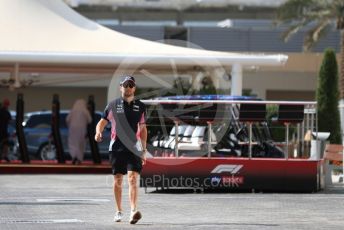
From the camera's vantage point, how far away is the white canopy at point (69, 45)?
2416cm

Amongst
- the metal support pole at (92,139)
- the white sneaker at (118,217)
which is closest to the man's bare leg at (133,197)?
the white sneaker at (118,217)

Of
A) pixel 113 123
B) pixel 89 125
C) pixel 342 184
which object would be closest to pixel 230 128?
pixel 342 184

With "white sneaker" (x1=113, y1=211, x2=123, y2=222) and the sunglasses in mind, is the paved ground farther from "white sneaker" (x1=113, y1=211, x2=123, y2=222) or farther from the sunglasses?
the sunglasses

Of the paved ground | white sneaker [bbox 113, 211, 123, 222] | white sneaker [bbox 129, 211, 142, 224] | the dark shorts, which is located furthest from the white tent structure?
white sneaker [bbox 129, 211, 142, 224]

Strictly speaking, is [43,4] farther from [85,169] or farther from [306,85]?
[306,85]

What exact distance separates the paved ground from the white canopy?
5334 mm

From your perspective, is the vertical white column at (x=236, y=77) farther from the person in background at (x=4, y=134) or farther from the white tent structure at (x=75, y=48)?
the person in background at (x=4, y=134)

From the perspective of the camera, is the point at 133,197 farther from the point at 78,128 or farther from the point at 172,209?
the point at 78,128

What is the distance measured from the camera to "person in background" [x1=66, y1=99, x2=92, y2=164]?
87.1ft

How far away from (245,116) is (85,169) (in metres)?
8.43

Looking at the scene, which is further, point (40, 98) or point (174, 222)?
point (40, 98)

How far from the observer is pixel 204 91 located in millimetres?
29234

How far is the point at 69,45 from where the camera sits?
24.6 m

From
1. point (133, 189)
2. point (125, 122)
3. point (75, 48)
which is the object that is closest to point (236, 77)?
point (75, 48)
